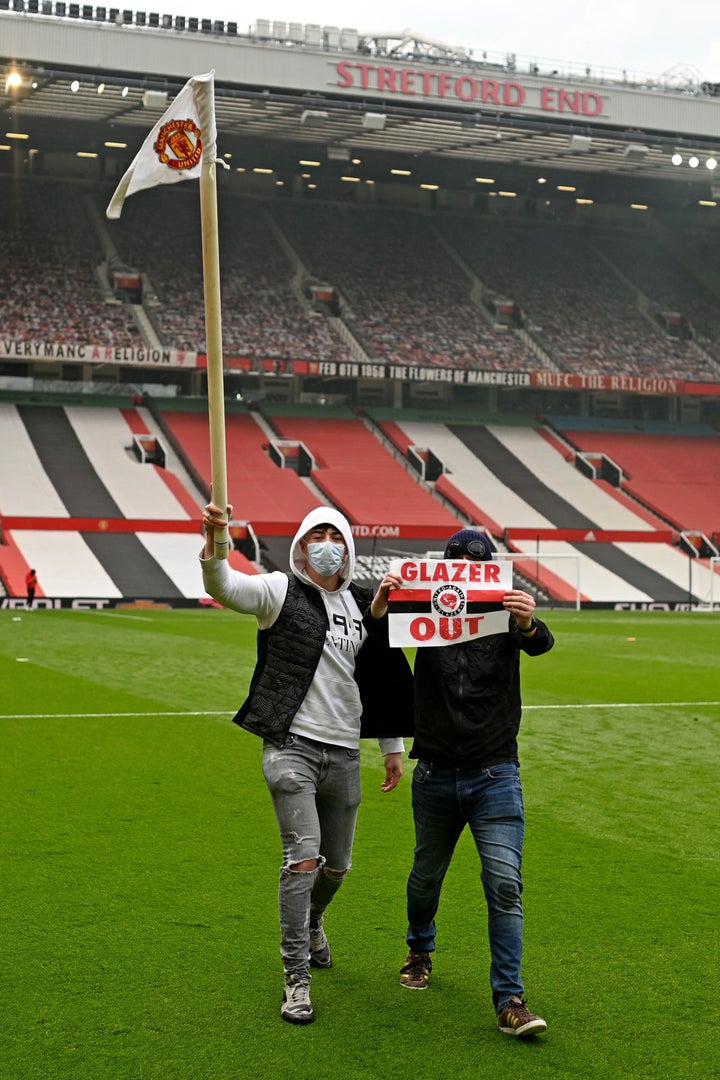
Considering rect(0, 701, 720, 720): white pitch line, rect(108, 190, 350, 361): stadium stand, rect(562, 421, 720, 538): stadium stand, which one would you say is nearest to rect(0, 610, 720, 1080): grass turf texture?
rect(0, 701, 720, 720): white pitch line

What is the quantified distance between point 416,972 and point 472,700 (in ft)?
4.48

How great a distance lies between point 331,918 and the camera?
24.4 ft

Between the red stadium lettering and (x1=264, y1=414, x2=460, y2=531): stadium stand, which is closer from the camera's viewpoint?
the red stadium lettering

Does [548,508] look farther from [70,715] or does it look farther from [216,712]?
[70,715]

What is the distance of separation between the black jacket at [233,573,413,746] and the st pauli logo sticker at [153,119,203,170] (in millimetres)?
1950

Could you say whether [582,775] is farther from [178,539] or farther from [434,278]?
[434,278]

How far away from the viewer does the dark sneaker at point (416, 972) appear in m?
6.23

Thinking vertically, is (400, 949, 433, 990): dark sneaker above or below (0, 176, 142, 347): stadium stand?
below

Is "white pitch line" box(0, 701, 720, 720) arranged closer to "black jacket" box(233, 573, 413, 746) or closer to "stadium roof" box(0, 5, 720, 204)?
"black jacket" box(233, 573, 413, 746)

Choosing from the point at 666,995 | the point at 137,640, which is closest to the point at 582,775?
the point at 666,995

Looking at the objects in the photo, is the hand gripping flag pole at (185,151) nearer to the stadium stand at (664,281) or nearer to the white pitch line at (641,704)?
the white pitch line at (641,704)

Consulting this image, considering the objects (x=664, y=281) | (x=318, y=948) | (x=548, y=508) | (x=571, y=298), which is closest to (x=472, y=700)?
(x=318, y=948)

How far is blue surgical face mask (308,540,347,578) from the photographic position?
6.10 meters

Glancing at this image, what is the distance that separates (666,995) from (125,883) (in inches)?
132
